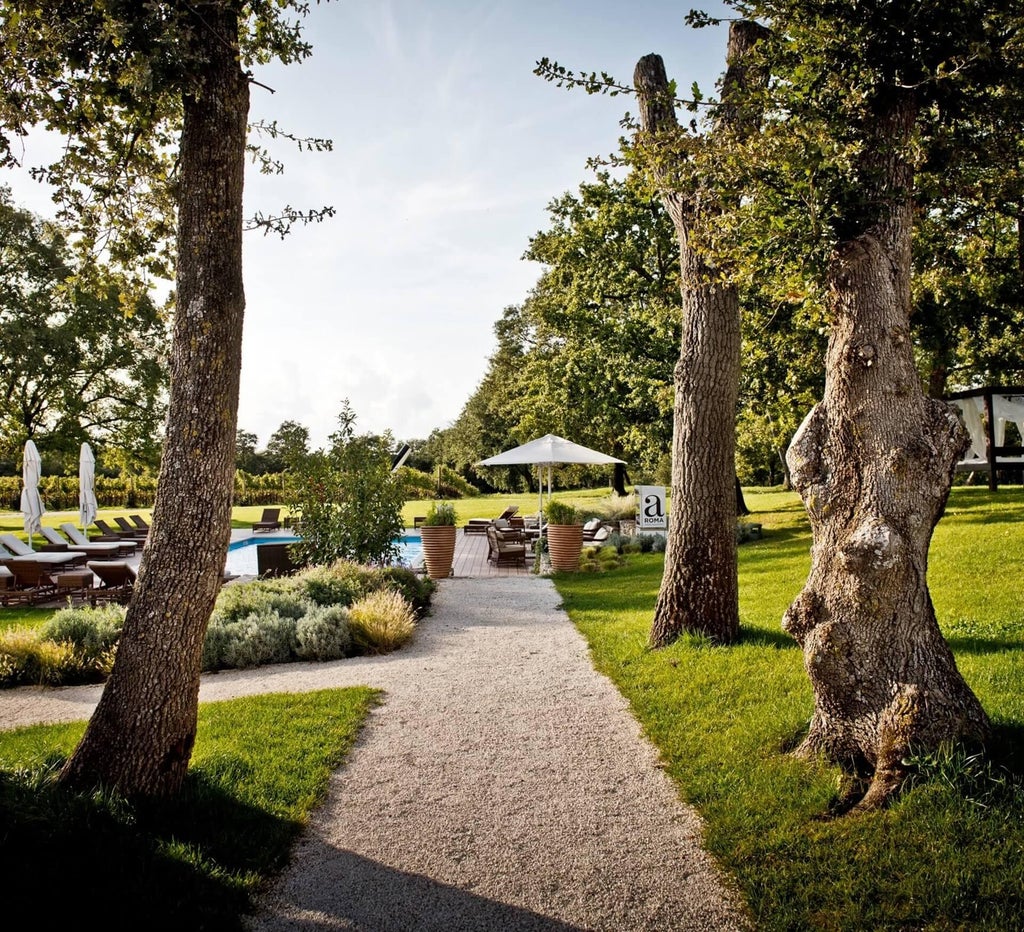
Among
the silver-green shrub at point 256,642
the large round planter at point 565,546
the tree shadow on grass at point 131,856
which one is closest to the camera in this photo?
the tree shadow on grass at point 131,856

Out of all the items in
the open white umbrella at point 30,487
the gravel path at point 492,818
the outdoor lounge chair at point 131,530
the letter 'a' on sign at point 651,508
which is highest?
the open white umbrella at point 30,487

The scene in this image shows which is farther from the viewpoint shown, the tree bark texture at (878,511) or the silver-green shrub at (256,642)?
the silver-green shrub at (256,642)

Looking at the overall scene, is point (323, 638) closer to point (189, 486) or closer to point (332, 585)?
point (332, 585)

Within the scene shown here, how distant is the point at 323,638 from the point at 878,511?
19.9ft

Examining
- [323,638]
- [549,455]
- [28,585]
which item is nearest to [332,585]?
[323,638]

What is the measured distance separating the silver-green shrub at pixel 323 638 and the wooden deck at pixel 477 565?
6.33 m

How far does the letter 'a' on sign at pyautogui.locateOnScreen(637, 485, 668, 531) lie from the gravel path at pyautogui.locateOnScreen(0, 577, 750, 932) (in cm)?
1190

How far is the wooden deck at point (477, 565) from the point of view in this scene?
14938mm

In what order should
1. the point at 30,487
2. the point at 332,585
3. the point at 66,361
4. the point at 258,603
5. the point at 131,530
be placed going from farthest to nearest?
the point at 66,361 < the point at 131,530 < the point at 30,487 < the point at 332,585 < the point at 258,603

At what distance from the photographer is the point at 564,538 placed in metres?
14.8

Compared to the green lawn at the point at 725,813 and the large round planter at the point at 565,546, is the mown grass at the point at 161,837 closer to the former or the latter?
the green lawn at the point at 725,813

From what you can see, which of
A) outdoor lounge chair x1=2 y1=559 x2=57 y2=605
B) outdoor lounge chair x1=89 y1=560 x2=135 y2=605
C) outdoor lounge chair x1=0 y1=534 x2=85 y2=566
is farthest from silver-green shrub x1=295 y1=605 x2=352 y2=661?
outdoor lounge chair x1=0 y1=534 x2=85 y2=566

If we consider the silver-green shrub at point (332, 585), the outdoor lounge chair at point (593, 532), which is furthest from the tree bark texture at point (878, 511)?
the outdoor lounge chair at point (593, 532)

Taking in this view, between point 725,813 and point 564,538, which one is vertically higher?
point 564,538
